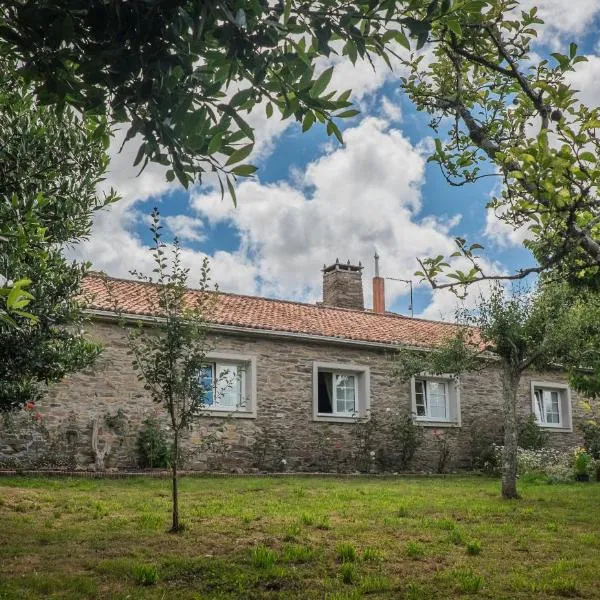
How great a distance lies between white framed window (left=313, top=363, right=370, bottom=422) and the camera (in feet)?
61.1

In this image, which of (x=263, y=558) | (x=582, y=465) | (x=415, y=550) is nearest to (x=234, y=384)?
(x=582, y=465)

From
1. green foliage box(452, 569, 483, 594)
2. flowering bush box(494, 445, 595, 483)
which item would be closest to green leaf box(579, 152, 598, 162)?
green foliage box(452, 569, 483, 594)

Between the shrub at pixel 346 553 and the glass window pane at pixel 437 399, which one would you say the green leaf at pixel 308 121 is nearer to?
the shrub at pixel 346 553

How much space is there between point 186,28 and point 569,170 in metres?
2.32

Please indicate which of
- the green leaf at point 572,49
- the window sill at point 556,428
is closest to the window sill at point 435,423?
the window sill at point 556,428

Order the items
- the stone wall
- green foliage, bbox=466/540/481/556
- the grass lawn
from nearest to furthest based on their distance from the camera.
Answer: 1. the grass lawn
2. green foliage, bbox=466/540/481/556
3. the stone wall

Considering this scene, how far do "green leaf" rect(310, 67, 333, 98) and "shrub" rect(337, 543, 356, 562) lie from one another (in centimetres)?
547

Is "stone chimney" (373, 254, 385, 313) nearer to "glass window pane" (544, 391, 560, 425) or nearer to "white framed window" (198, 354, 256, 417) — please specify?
"glass window pane" (544, 391, 560, 425)

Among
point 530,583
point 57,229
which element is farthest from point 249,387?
point 530,583

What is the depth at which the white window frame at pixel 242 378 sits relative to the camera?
16812mm

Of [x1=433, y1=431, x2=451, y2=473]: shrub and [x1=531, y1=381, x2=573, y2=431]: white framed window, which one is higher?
[x1=531, y1=381, x2=573, y2=431]: white framed window

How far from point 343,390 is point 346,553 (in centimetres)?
1154

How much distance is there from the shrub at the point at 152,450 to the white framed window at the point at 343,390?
464cm

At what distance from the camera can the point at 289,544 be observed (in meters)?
7.88
